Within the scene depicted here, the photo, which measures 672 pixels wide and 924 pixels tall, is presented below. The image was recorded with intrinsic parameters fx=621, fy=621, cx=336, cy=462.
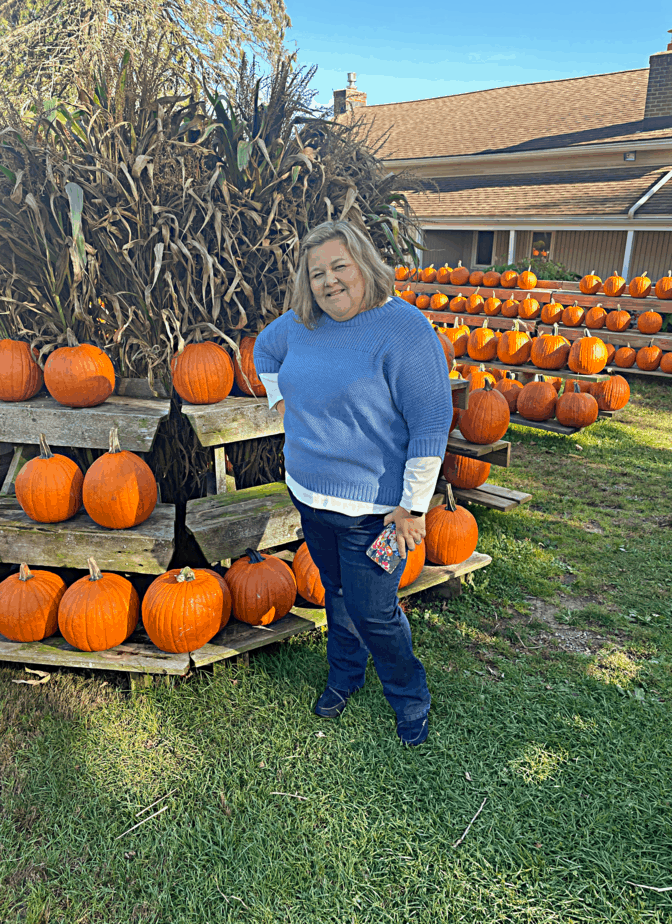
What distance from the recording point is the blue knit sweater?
2240mm

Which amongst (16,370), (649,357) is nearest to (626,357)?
(649,357)

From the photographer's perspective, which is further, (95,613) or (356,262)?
(95,613)

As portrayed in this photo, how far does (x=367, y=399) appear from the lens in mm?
2283

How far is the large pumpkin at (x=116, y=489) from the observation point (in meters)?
3.04

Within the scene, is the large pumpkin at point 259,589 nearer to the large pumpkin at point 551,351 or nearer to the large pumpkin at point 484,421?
the large pumpkin at point 484,421

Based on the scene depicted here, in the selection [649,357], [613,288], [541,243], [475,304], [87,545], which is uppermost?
[541,243]

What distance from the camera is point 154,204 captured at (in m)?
3.30

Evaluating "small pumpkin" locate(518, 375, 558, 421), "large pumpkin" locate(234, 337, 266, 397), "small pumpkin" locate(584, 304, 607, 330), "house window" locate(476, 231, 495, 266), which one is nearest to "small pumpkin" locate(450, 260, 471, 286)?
"small pumpkin" locate(584, 304, 607, 330)

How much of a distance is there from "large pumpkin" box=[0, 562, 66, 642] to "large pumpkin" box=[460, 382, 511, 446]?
279 centimetres

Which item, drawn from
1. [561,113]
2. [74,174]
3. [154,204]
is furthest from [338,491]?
[561,113]

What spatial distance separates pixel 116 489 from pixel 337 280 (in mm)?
1546

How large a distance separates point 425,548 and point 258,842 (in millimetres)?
1923

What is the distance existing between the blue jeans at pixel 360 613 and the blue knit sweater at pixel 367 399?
0.16 metres

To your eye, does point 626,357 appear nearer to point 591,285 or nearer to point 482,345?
point 591,285
